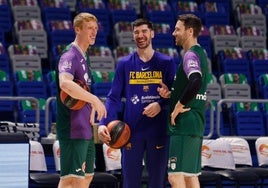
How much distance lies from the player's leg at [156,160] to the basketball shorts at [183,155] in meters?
0.26

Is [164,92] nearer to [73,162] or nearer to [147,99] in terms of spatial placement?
[147,99]

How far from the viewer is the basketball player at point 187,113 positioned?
7.71 m

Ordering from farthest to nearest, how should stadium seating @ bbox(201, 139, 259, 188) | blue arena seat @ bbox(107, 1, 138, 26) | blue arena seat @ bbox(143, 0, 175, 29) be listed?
blue arena seat @ bbox(143, 0, 175, 29)
blue arena seat @ bbox(107, 1, 138, 26)
stadium seating @ bbox(201, 139, 259, 188)

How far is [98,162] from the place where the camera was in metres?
10.4

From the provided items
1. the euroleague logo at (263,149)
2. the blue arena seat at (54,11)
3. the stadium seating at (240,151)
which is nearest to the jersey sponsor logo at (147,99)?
the stadium seating at (240,151)

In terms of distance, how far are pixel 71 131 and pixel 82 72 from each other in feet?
1.79

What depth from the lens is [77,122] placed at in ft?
24.8

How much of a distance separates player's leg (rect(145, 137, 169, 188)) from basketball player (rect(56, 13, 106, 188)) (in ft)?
2.19

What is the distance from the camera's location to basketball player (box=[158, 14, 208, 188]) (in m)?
7.71

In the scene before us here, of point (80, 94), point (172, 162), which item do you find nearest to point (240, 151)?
point (172, 162)

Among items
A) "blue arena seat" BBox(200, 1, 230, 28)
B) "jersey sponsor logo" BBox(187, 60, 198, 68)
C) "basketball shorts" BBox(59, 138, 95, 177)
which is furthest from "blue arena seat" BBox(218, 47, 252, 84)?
"basketball shorts" BBox(59, 138, 95, 177)

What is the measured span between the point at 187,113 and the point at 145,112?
43cm

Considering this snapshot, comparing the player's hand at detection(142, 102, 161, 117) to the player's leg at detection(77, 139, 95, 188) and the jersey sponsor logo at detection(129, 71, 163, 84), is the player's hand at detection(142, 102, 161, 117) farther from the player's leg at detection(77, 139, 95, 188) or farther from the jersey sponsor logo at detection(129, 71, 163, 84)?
the player's leg at detection(77, 139, 95, 188)

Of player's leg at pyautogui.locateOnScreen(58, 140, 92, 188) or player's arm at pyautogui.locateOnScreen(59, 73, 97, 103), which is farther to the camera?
player's leg at pyautogui.locateOnScreen(58, 140, 92, 188)
